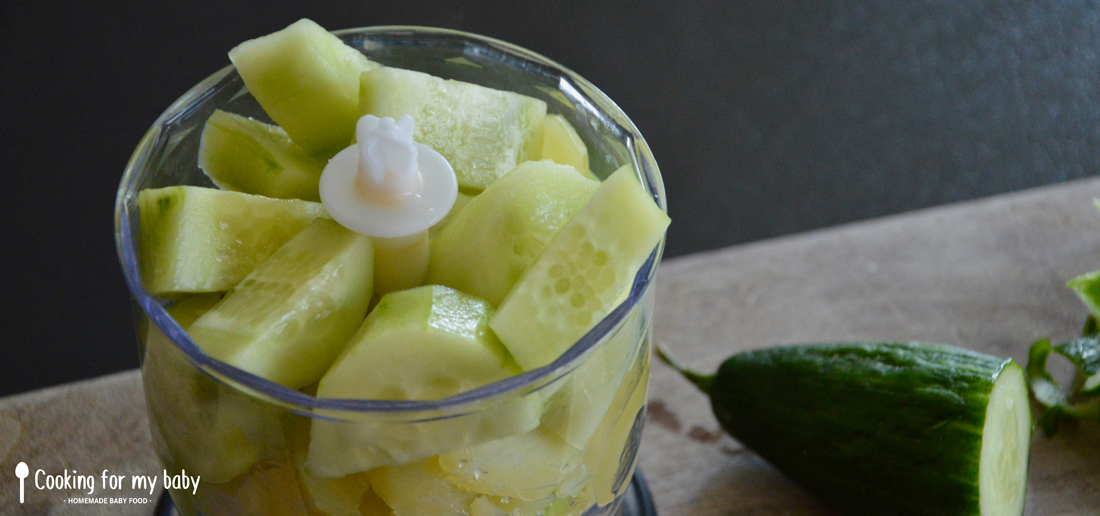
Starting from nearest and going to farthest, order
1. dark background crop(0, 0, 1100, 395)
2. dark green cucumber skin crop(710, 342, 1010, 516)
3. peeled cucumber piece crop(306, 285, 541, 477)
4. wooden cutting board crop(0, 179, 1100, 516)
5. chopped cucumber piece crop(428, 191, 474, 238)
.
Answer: peeled cucumber piece crop(306, 285, 541, 477)
chopped cucumber piece crop(428, 191, 474, 238)
dark green cucumber skin crop(710, 342, 1010, 516)
wooden cutting board crop(0, 179, 1100, 516)
dark background crop(0, 0, 1100, 395)

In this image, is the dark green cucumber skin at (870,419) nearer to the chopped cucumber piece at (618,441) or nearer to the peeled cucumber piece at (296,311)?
the chopped cucumber piece at (618,441)

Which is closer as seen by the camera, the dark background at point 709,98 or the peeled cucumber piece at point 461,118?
the peeled cucumber piece at point 461,118

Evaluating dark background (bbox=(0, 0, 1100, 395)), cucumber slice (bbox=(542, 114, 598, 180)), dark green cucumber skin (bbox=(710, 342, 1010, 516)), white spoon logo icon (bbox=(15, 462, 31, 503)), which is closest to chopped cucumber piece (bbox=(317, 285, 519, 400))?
cucumber slice (bbox=(542, 114, 598, 180))

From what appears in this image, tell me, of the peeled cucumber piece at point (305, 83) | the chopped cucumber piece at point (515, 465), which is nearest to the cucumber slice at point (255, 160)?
the peeled cucumber piece at point (305, 83)

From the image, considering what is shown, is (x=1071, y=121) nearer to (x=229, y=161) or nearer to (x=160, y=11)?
(x=229, y=161)

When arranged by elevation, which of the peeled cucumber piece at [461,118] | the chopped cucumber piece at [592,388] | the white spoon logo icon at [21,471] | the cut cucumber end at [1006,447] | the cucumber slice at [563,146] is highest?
the peeled cucumber piece at [461,118]

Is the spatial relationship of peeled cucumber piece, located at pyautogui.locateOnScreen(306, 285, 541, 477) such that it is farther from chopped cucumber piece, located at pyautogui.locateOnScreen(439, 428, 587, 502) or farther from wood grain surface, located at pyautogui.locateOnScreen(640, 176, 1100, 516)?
wood grain surface, located at pyautogui.locateOnScreen(640, 176, 1100, 516)
